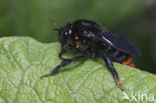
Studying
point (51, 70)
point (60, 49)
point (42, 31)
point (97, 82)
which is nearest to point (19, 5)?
point (42, 31)

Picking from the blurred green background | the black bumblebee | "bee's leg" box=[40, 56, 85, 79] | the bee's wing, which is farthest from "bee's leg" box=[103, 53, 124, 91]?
the blurred green background

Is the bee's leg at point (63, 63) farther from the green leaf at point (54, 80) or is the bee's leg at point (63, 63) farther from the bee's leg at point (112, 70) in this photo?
the bee's leg at point (112, 70)

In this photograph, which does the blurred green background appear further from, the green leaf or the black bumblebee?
the green leaf

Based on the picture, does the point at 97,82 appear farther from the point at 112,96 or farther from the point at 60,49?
the point at 60,49

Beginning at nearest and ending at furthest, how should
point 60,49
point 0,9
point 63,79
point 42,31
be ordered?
1. point 63,79
2. point 60,49
3. point 0,9
4. point 42,31

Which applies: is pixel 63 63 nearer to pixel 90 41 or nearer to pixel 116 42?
pixel 90 41

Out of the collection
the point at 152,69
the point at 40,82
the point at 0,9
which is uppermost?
the point at 0,9
